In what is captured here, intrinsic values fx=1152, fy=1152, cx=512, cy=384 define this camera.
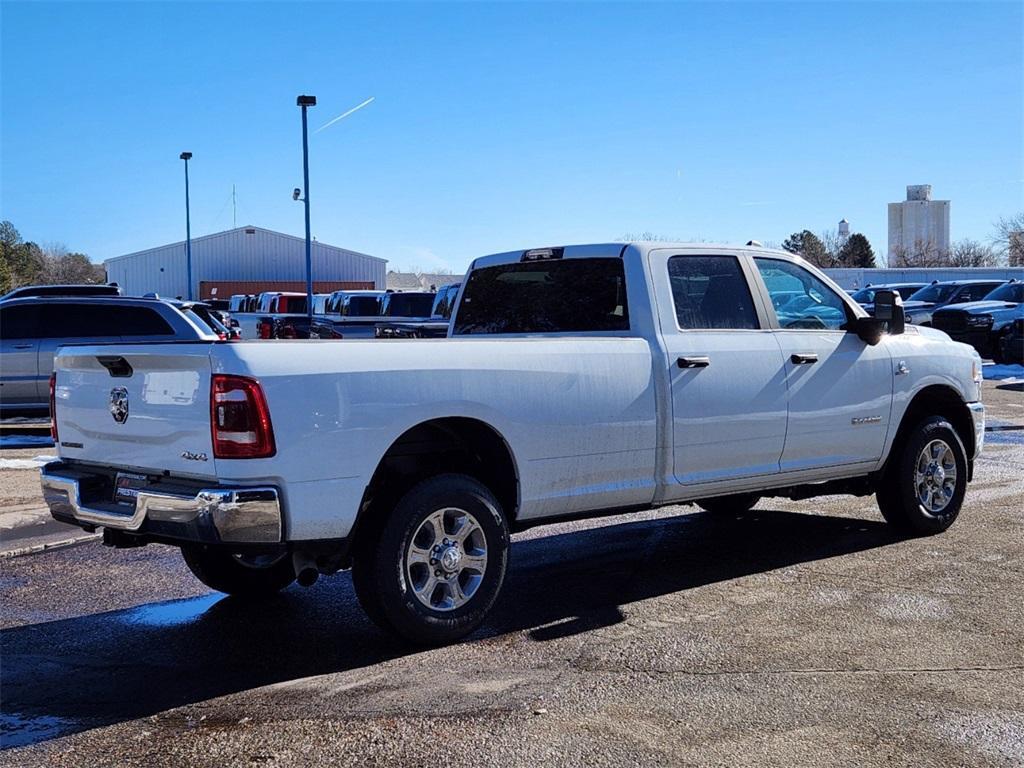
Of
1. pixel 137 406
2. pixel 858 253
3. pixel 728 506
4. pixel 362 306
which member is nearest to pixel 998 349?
pixel 362 306

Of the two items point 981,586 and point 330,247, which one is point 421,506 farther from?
point 330,247

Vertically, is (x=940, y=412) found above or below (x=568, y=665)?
above

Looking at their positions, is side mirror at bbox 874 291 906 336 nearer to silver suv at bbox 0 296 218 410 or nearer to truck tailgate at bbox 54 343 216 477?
truck tailgate at bbox 54 343 216 477

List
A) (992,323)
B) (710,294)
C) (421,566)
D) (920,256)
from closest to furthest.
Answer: (421,566), (710,294), (992,323), (920,256)

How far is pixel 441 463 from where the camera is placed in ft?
19.9

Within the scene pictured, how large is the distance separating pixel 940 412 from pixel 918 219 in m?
106

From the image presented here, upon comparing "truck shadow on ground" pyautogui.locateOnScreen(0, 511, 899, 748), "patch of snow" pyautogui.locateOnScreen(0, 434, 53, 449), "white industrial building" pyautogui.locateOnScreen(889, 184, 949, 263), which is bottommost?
"truck shadow on ground" pyautogui.locateOnScreen(0, 511, 899, 748)

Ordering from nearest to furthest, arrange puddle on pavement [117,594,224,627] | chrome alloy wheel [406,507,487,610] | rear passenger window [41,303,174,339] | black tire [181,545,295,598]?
chrome alloy wheel [406,507,487,610] → puddle on pavement [117,594,224,627] → black tire [181,545,295,598] → rear passenger window [41,303,174,339]

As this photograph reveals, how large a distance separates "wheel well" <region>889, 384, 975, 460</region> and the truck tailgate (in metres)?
5.07

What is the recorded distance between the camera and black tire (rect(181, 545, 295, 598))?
21.7 ft

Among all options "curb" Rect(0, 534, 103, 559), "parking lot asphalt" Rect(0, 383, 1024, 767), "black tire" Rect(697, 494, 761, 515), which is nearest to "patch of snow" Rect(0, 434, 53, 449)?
"curb" Rect(0, 534, 103, 559)

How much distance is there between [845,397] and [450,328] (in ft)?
8.86

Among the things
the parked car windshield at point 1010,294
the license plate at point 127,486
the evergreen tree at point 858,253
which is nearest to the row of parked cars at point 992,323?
the parked car windshield at point 1010,294

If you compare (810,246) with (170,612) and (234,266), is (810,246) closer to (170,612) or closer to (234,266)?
(234,266)
